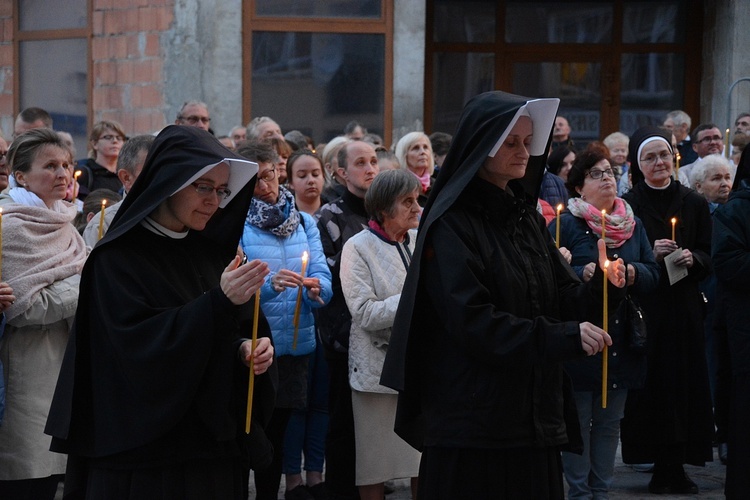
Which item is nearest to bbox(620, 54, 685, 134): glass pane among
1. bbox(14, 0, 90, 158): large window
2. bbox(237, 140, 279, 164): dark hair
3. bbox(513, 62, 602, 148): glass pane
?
bbox(513, 62, 602, 148): glass pane

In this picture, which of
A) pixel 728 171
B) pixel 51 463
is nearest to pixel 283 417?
pixel 51 463

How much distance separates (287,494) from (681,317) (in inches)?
104

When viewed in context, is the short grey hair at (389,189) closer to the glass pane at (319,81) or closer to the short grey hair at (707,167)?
the short grey hair at (707,167)

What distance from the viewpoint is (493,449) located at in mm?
4305

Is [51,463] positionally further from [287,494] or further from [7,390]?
[287,494]

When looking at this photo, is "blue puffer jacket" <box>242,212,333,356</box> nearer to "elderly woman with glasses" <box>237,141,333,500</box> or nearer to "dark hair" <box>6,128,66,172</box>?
"elderly woman with glasses" <box>237,141,333,500</box>

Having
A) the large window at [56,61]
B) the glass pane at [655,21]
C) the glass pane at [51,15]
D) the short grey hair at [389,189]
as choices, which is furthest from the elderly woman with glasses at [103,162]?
the glass pane at [655,21]

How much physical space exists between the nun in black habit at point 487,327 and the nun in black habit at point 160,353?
1.99 feet

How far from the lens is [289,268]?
6684 mm

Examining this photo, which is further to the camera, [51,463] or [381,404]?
[381,404]

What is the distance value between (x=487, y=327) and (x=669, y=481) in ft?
12.6

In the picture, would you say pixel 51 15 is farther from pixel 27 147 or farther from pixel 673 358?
pixel 673 358

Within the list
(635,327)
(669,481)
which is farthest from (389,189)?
(669,481)

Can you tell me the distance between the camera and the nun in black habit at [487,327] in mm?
4199
